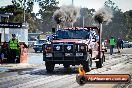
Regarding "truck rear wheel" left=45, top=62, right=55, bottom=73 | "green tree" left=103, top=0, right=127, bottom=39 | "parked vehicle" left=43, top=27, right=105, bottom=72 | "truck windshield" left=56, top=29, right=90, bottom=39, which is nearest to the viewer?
"parked vehicle" left=43, top=27, right=105, bottom=72

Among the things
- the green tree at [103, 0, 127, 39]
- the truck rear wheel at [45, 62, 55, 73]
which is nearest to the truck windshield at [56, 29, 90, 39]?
the truck rear wheel at [45, 62, 55, 73]

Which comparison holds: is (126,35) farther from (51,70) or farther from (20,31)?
(51,70)

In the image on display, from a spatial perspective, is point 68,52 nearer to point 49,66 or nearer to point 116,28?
point 49,66

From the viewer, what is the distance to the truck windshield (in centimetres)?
1745

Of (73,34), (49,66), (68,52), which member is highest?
(73,34)

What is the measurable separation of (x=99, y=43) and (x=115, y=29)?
112m

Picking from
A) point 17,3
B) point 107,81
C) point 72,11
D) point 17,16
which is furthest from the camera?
point 17,3

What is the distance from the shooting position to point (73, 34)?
17.5 metres

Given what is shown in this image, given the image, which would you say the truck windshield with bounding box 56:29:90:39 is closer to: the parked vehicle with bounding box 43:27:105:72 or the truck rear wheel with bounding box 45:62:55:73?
the parked vehicle with bounding box 43:27:105:72

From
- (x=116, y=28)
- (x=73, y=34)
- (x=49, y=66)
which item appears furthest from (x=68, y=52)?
(x=116, y=28)

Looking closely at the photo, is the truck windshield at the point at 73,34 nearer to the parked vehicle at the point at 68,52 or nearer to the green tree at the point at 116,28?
the parked vehicle at the point at 68,52

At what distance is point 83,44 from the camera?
53.0 ft

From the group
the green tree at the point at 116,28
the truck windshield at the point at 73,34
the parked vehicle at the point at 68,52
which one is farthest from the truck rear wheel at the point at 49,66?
the green tree at the point at 116,28

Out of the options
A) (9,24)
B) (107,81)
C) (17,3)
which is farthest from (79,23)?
(107,81)
